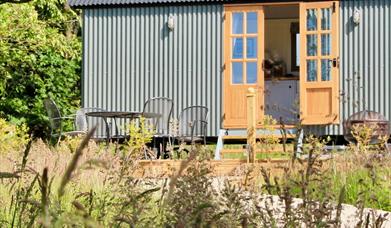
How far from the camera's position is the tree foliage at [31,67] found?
585 inches

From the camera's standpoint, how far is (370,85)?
40.7 feet

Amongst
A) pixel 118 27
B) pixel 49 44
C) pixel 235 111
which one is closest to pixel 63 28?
pixel 49 44

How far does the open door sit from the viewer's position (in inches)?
484

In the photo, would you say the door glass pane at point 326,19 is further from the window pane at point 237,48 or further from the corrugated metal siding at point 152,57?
the corrugated metal siding at point 152,57

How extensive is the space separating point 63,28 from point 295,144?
19.2m

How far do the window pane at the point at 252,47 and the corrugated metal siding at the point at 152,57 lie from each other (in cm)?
44

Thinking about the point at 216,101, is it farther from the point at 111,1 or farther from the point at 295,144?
the point at 295,144

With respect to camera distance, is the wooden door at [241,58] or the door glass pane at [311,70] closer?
the door glass pane at [311,70]

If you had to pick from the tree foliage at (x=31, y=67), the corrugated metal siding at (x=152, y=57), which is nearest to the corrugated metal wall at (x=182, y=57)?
the corrugated metal siding at (x=152, y=57)

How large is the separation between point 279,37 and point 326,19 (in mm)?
4198

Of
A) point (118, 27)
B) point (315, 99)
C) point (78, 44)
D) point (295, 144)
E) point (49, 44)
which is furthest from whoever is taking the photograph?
point (78, 44)

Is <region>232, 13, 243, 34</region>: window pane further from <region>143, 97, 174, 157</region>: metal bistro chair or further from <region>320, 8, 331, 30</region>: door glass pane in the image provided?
<region>143, 97, 174, 157</region>: metal bistro chair

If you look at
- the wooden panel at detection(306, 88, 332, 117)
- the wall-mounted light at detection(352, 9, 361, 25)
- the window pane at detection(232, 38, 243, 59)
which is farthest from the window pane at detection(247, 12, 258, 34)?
the wall-mounted light at detection(352, 9, 361, 25)

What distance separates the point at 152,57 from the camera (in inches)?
511
